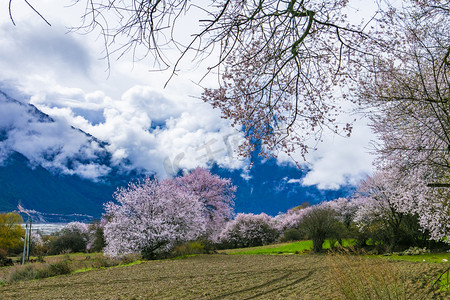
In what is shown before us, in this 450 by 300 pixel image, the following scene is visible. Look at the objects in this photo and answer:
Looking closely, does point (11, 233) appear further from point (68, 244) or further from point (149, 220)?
point (149, 220)

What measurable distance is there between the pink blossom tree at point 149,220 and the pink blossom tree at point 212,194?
14.5 ft

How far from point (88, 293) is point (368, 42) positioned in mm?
9614

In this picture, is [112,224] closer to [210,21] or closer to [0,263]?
[0,263]

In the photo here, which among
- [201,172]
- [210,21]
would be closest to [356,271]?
[210,21]

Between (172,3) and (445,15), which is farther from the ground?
(445,15)

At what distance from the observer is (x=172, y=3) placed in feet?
9.96

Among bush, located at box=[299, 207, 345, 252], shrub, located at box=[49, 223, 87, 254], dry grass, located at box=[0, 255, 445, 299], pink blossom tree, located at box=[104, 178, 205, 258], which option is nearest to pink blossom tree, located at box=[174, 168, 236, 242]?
pink blossom tree, located at box=[104, 178, 205, 258]

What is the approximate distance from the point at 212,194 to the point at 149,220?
26.1 ft

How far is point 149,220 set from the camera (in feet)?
63.0

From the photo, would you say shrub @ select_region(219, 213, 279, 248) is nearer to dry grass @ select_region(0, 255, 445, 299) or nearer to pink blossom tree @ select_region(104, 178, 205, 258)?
pink blossom tree @ select_region(104, 178, 205, 258)

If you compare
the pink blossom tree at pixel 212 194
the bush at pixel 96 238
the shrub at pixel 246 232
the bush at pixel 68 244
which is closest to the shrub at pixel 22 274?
the pink blossom tree at pixel 212 194

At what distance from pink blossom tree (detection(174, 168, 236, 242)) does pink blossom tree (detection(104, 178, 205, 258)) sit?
442cm

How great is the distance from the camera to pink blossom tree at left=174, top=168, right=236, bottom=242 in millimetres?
26172

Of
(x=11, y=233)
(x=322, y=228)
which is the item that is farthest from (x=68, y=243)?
(x=322, y=228)
